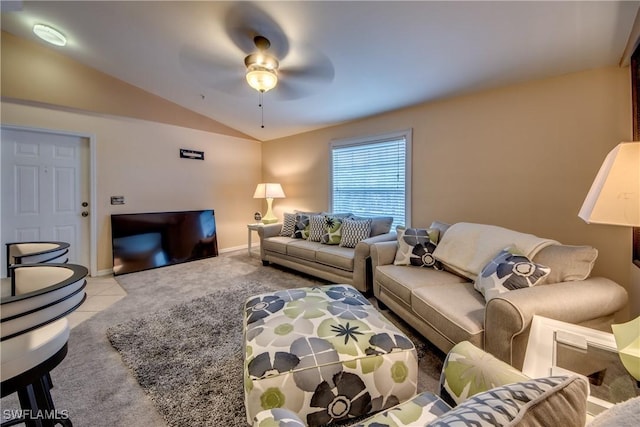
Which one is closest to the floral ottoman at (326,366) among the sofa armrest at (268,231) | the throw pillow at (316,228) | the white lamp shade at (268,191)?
the throw pillow at (316,228)

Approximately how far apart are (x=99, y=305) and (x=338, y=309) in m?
2.72

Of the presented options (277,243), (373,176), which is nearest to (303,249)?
(277,243)

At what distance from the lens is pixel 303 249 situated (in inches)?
135

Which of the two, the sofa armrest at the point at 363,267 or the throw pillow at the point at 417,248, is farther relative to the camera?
the sofa armrest at the point at 363,267

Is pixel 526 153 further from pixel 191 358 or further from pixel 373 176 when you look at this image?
pixel 191 358

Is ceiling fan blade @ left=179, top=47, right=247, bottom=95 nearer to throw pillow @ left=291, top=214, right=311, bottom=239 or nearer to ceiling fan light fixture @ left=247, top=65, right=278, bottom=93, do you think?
ceiling fan light fixture @ left=247, top=65, right=278, bottom=93

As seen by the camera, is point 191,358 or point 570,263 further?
point 191,358

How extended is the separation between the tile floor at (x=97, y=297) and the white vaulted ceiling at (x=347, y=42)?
112 inches

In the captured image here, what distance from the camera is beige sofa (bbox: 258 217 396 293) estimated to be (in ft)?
9.21

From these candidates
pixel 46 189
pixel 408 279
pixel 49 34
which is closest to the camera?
pixel 408 279

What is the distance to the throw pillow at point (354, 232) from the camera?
10.8ft

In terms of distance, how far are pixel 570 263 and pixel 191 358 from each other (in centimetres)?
262

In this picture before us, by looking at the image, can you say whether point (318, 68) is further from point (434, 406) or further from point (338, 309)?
point (434, 406)

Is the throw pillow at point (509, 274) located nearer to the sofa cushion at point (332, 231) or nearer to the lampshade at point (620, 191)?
the lampshade at point (620, 191)
